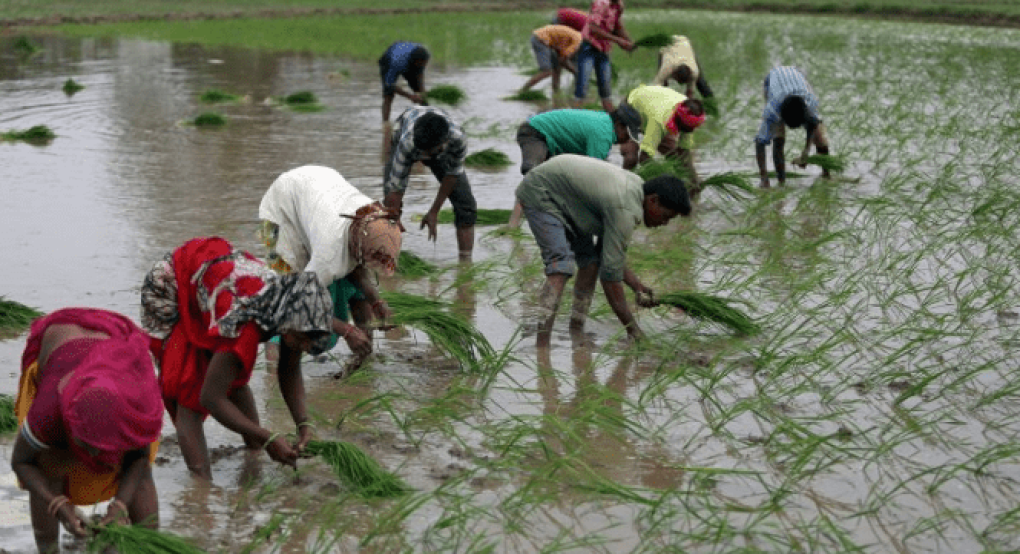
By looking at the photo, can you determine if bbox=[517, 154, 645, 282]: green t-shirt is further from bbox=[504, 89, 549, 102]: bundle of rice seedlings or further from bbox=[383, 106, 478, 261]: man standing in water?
bbox=[504, 89, 549, 102]: bundle of rice seedlings

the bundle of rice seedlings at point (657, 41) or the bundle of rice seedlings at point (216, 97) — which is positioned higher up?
the bundle of rice seedlings at point (657, 41)

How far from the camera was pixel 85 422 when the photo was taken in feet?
10.6

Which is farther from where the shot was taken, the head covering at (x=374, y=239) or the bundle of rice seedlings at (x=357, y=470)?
the head covering at (x=374, y=239)

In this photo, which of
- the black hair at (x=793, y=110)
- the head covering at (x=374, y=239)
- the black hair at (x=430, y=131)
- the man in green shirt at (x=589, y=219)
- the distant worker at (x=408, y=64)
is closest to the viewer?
the head covering at (x=374, y=239)

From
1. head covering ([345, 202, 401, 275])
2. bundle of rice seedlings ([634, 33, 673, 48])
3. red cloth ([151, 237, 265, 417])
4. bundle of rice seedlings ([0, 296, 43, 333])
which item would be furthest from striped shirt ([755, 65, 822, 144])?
red cloth ([151, 237, 265, 417])

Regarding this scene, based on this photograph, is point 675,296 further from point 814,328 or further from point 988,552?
point 988,552

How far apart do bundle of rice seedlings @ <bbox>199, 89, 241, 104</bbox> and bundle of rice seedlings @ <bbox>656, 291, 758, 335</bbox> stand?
29.2ft

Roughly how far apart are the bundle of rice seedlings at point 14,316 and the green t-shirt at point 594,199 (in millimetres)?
2214

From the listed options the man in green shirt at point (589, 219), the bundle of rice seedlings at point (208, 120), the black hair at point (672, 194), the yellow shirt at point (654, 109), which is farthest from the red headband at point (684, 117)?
the bundle of rice seedlings at point (208, 120)

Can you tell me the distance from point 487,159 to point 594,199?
15.8 feet

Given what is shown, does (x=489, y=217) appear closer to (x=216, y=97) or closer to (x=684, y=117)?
(x=684, y=117)

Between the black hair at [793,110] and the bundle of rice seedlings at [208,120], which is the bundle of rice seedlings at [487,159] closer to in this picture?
the black hair at [793,110]

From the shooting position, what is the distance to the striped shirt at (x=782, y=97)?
8.99 m

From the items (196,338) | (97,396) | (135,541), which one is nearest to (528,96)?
(196,338)
